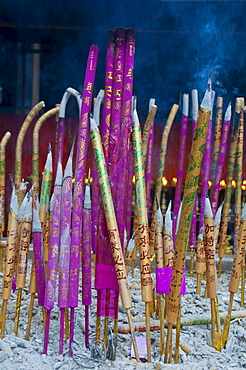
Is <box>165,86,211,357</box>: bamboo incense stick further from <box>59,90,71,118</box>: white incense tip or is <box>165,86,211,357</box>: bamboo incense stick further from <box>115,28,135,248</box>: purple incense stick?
<box>59,90,71,118</box>: white incense tip

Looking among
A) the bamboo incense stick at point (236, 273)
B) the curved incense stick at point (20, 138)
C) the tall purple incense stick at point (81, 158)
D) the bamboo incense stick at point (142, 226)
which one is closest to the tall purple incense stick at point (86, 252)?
the tall purple incense stick at point (81, 158)

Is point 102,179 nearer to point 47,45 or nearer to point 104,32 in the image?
point 104,32

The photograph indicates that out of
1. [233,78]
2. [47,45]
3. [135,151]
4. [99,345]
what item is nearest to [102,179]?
[135,151]

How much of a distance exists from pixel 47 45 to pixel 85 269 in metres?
2.68

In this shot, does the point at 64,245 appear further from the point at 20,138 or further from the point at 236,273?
the point at 20,138

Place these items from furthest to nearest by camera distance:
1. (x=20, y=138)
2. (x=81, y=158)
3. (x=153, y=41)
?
(x=153, y=41), (x=20, y=138), (x=81, y=158)

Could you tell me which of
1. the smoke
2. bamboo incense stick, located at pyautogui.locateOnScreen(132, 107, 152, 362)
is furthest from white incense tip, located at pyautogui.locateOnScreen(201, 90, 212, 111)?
the smoke

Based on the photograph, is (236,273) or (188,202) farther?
(236,273)

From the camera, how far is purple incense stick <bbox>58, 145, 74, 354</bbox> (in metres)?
1.12

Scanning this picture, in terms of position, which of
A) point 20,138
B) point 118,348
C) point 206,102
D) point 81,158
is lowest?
point 118,348

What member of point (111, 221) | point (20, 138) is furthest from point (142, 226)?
point (20, 138)

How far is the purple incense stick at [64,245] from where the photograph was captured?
1.12 m

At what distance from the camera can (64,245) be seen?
1.13 m

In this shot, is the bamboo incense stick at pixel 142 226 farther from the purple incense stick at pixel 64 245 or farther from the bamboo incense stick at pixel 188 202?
the purple incense stick at pixel 64 245
